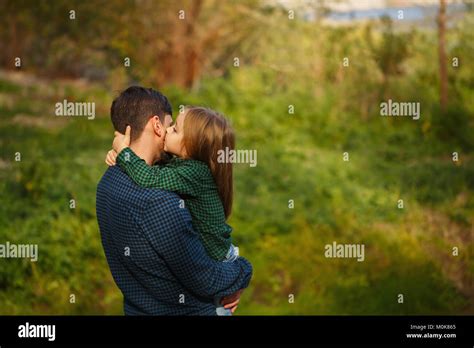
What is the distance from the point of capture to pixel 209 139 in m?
2.22

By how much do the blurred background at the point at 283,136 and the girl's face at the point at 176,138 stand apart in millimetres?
4103

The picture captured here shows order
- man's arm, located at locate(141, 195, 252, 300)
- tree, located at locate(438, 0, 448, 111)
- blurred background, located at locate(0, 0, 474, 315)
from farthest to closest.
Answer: tree, located at locate(438, 0, 448, 111) < blurred background, located at locate(0, 0, 474, 315) < man's arm, located at locate(141, 195, 252, 300)

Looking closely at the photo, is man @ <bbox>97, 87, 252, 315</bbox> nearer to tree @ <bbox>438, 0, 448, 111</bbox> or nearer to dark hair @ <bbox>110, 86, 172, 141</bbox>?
dark hair @ <bbox>110, 86, 172, 141</bbox>

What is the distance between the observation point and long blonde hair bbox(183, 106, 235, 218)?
2215 mm

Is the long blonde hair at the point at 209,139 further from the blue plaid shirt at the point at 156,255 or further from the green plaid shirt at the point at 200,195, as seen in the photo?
the blue plaid shirt at the point at 156,255

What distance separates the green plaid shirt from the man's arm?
96 mm

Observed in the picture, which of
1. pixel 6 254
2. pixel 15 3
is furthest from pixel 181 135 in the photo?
pixel 15 3

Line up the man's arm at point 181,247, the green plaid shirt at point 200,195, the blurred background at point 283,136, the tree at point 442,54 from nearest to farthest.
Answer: the man's arm at point 181,247 → the green plaid shirt at point 200,195 → the blurred background at point 283,136 → the tree at point 442,54

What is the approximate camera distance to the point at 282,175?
24.5 feet

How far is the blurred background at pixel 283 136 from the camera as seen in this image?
251 inches

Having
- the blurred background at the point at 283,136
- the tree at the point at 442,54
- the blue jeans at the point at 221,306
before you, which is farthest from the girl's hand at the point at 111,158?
the tree at the point at 442,54

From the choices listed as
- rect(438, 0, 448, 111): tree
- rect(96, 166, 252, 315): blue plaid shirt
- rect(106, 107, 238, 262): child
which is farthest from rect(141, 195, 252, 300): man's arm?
rect(438, 0, 448, 111): tree

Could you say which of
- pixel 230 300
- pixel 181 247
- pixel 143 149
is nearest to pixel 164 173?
pixel 143 149

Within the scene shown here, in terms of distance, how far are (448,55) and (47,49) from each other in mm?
4764
